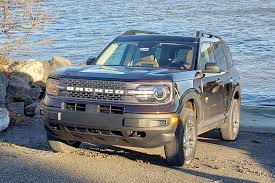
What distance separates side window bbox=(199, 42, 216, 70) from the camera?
9.37 m

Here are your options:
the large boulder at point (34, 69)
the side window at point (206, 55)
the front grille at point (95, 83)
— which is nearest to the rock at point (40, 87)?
the large boulder at point (34, 69)

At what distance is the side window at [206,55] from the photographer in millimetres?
9370

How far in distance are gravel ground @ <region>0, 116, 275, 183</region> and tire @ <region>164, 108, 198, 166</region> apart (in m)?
0.12

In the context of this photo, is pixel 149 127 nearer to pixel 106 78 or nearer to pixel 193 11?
pixel 106 78

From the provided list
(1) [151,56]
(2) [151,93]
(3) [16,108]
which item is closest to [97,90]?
(2) [151,93]

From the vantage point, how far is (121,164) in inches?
316

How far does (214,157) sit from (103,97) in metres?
2.28

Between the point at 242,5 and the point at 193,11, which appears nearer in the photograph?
the point at 193,11

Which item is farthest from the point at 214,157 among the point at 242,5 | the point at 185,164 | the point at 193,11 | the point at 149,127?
the point at 242,5

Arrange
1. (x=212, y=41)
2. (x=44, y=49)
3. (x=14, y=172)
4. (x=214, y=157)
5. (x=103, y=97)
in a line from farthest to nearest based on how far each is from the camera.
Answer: (x=44, y=49) → (x=212, y=41) → (x=214, y=157) → (x=103, y=97) → (x=14, y=172)

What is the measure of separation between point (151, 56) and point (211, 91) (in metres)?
1.11

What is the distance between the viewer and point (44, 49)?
32.4 meters

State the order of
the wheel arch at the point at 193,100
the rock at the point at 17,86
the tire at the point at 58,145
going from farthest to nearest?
the rock at the point at 17,86, the tire at the point at 58,145, the wheel arch at the point at 193,100

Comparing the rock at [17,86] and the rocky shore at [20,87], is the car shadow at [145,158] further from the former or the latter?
the rock at [17,86]
